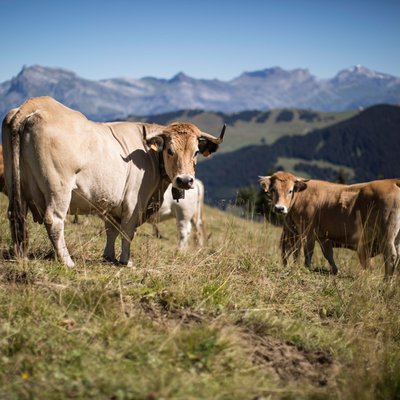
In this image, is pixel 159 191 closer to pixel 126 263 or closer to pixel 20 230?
pixel 126 263

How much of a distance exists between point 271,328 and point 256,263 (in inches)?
118

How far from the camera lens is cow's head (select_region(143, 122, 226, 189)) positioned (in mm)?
8441

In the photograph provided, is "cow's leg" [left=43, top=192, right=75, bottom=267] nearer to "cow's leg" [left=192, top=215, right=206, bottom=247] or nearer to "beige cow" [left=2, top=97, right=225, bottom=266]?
"beige cow" [left=2, top=97, right=225, bottom=266]

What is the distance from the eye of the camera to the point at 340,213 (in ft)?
45.4

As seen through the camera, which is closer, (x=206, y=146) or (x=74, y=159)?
(x=74, y=159)

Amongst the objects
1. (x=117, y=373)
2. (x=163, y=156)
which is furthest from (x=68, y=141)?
(x=117, y=373)

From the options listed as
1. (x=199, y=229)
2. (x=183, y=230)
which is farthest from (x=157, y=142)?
(x=199, y=229)

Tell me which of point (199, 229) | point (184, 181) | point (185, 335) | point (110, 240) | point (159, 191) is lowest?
point (199, 229)

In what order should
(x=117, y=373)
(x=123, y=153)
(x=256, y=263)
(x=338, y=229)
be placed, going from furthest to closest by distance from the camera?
(x=338, y=229), (x=256, y=263), (x=123, y=153), (x=117, y=373)

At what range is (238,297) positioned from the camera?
719cm

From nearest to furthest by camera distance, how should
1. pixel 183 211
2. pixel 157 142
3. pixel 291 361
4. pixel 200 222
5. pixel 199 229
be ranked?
pixel 291 361, pixel 157 142, pixel 183 211, pixel 199 229, pixel 200 222

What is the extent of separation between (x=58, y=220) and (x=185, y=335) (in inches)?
125

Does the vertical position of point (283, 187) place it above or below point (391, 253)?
above

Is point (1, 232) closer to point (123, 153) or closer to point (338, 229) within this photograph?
point (123, 153)
